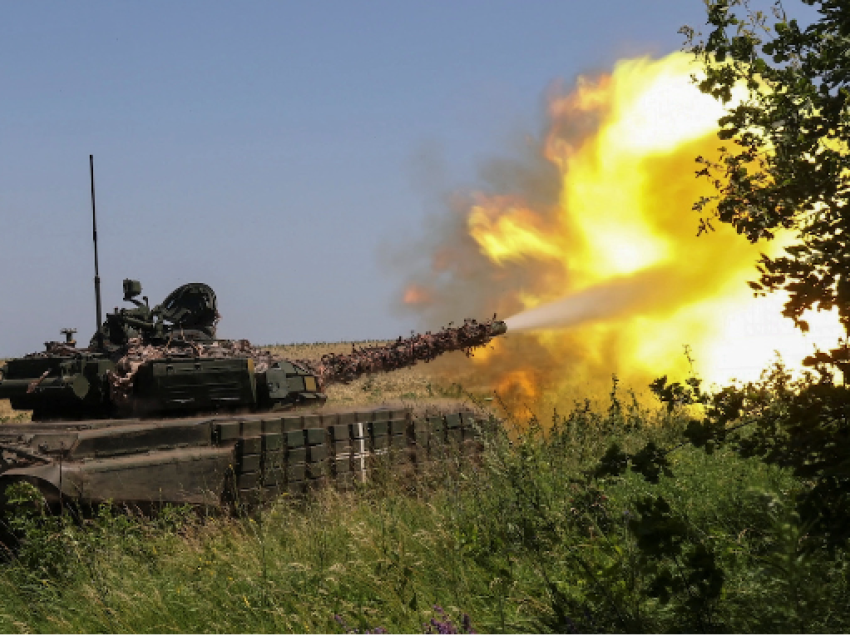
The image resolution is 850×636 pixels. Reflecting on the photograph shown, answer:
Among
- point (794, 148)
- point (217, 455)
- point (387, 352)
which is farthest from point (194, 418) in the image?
point (794, 148)

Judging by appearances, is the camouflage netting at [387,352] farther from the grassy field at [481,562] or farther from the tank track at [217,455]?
the grassy field at [481,562]

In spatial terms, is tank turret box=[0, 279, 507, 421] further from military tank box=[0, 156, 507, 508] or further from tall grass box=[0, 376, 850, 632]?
tall grass box=[0, 376, 850, 632]

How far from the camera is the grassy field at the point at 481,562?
5.36 metres

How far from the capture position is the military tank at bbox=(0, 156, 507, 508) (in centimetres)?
946

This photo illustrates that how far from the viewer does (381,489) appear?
1134 centimetres

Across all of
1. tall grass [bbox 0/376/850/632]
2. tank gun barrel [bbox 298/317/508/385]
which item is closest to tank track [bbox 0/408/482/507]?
tall grass [bbox 0/376/850/632]

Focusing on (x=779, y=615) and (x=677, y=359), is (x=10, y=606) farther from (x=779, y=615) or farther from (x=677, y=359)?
(x=677, y=359)

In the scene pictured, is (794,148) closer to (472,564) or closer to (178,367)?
(472,564)

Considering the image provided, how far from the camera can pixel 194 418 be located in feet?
35.5

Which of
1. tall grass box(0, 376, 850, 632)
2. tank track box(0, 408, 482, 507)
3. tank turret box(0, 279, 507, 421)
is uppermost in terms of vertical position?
tank turret box(0, 279, 507, 421)

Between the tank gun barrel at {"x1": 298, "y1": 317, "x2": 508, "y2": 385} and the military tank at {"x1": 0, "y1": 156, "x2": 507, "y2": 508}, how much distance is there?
0.02 m

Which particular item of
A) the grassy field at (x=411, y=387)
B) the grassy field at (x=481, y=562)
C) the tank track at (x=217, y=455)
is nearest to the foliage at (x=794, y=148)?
the grassy field at (x=481, y=562)

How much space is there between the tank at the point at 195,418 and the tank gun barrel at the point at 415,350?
0.02m

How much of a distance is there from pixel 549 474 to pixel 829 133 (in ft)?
16.5
